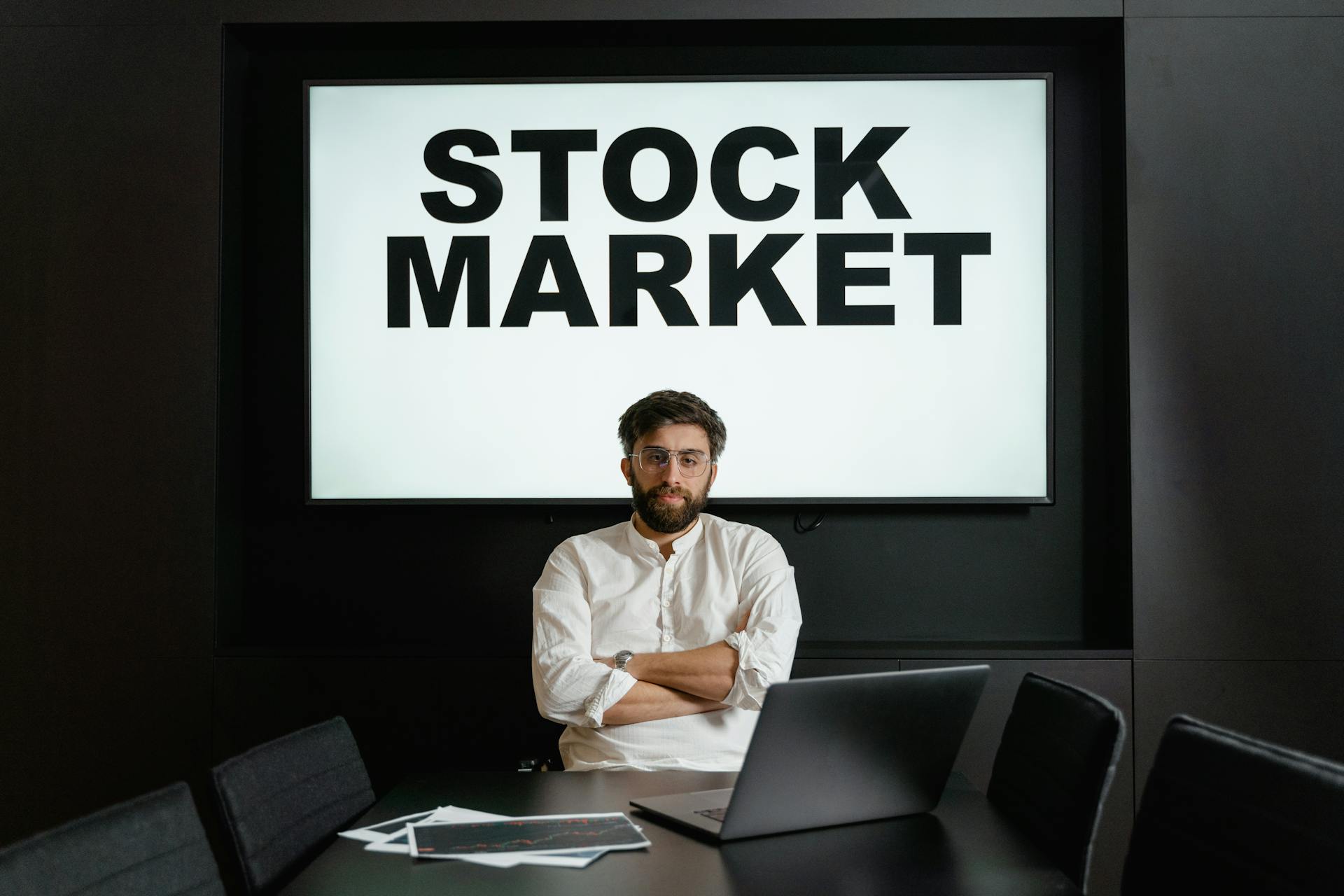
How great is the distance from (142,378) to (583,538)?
5.18 feet

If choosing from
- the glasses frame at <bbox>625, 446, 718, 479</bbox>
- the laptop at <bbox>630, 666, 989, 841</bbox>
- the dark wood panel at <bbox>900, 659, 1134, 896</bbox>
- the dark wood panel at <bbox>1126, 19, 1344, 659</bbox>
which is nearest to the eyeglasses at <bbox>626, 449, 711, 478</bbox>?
the glasses frame at <bbox>625, 446, 718, 479</bbox>

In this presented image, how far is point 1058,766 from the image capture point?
1.81 m

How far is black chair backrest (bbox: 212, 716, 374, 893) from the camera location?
1.66 metres

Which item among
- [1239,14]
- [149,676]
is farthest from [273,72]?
[1239,14]

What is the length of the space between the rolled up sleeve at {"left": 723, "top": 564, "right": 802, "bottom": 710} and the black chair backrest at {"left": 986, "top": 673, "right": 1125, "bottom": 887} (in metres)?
0.52

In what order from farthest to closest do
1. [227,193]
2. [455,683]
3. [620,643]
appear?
1. [227,193]
2. [455,683]
3. [620,643]

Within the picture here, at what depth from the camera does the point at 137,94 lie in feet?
10.9

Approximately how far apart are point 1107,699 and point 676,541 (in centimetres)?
140

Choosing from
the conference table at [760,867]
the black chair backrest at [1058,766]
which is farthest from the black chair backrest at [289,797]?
the black chair backrest at [1058,766]

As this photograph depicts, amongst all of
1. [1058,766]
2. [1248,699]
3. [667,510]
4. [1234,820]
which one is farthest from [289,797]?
[1248,699]

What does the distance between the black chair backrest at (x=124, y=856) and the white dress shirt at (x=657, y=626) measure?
1098 millimetres

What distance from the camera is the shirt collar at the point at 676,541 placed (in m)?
2.76

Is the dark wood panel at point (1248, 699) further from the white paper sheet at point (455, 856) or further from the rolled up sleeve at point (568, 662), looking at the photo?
the white paper sheet at point (455, 856)

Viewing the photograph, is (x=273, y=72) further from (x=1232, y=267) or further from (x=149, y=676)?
(x=1232, y=267)
